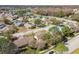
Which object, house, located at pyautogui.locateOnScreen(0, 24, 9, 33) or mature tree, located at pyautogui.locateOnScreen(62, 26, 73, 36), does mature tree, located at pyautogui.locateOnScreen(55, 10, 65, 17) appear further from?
house, located at pyautogui.locateOnScreen(0, 24, 9, 33)

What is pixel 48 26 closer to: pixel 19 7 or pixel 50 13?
pixel 50 13

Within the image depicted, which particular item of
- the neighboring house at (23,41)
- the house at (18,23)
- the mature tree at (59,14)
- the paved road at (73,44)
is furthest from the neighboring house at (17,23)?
the paved road at (73,44)

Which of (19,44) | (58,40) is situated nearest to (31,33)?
(19,44)

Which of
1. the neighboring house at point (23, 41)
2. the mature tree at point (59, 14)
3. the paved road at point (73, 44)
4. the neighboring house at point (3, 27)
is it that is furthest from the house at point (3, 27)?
the paved road at point (73, 44)

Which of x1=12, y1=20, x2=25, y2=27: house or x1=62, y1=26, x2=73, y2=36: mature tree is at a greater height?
x1=12, y1=20, x2=25, y2=27: house

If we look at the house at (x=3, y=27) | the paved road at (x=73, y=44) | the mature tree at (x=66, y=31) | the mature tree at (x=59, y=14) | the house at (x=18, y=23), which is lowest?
the paved road at (x=73, y=44)

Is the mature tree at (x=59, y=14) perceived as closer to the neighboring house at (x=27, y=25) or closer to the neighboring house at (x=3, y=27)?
the neighboring house at (x=27, y=25)

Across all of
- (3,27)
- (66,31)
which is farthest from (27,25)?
(66,31)

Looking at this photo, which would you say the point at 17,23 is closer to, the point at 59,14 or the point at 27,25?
the point at 27,25

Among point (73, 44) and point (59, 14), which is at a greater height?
point (59, 14)

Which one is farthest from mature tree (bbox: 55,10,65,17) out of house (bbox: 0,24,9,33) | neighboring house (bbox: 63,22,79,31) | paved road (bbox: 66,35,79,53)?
house (bbox: 0,24,9,33)

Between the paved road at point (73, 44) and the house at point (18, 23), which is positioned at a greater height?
the house at point (18, 23)
